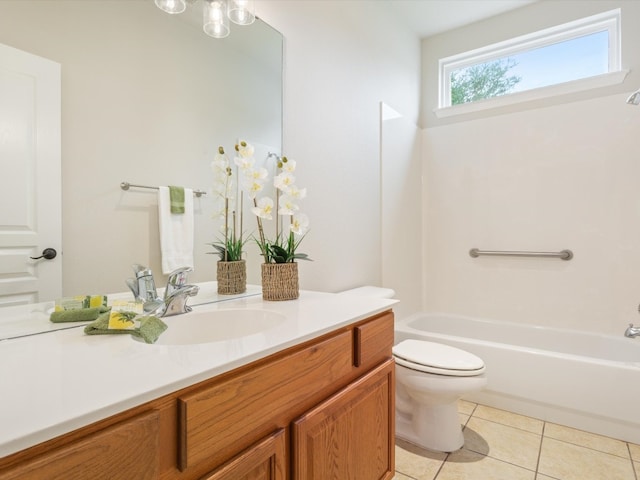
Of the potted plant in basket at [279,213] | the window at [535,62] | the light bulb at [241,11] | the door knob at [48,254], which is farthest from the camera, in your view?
the window at [535,62]

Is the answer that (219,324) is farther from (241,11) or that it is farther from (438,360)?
(241,11)

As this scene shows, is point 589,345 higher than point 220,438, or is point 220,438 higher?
point 220,438

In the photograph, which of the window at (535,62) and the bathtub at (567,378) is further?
the window at (535,62)

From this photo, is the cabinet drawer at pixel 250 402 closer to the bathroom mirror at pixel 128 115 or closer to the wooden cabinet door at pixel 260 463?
the wooden cabinet door at pixel 260 463

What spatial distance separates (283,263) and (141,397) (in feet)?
2.62

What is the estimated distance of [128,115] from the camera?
1.05m

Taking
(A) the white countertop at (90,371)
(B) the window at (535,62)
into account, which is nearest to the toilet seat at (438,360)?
(A) the white countertop at (90,371)

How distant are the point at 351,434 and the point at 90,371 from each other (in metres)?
0.73

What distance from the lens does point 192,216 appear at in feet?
4.17

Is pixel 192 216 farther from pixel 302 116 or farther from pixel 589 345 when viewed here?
pixel 589 345

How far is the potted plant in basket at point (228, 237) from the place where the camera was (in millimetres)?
1332

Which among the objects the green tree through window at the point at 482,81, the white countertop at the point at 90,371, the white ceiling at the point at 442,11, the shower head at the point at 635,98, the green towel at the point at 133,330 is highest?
the white ceiling at the point at 442,11

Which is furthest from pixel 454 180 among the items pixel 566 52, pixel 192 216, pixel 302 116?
pixel 192 216

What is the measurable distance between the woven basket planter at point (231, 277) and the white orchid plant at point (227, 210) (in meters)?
0.03
